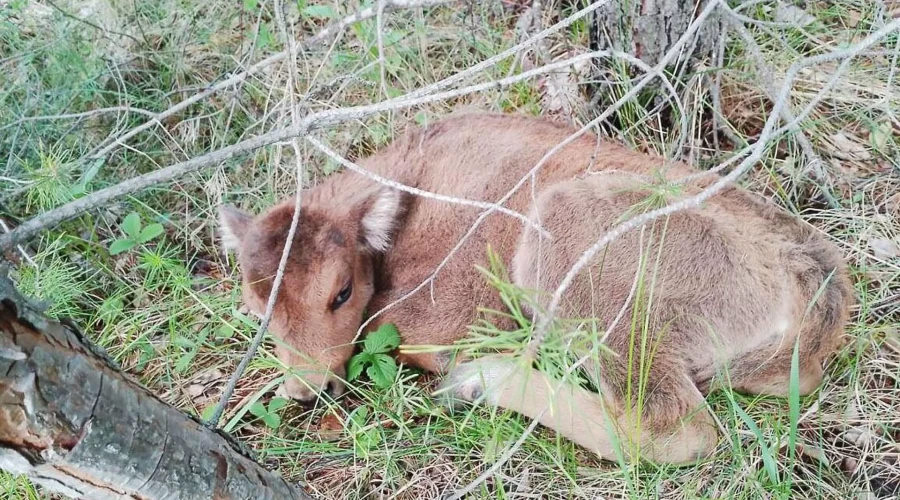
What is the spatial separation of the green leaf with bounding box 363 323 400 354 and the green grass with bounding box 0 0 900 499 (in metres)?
0.19

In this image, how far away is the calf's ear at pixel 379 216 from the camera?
381 cm

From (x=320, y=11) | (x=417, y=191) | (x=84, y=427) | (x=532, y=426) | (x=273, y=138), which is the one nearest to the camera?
(x=84, y=427)

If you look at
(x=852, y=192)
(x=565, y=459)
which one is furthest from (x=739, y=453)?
(x=852, y=192)

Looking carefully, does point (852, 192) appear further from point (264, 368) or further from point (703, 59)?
point (264, 368)

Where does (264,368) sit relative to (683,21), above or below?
below

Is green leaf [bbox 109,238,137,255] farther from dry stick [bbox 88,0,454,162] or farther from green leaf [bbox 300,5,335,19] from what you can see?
green leaf [bbox 300,5,335,19]

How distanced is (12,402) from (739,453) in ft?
8.37

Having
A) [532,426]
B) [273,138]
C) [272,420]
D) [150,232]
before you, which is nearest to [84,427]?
[532,426]

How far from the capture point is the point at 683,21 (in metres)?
4.12

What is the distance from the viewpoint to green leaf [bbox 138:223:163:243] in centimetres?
435

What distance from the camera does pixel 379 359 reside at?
3.77 metres

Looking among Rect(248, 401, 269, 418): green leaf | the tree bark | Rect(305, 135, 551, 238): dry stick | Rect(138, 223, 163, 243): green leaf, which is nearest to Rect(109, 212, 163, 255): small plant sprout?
Rect(138, 223, 163, 243): green leaf

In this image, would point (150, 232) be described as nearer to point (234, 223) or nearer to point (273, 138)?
point (234, 223)

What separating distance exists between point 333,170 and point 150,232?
1.08 m
